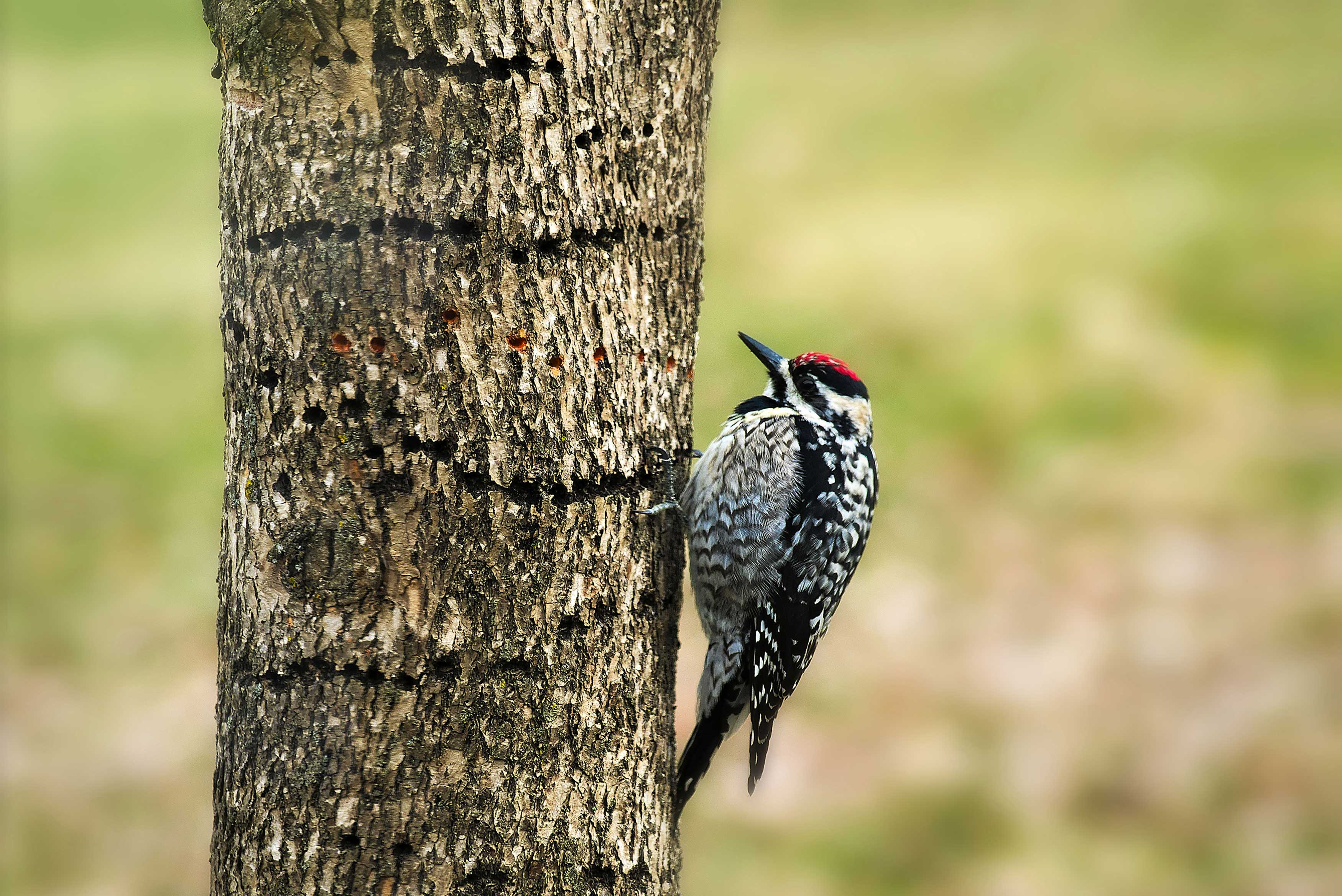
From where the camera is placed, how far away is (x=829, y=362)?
3498 mm

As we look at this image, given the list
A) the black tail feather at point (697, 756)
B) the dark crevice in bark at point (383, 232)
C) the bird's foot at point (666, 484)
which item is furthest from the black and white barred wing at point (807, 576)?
the dark crevice in bark at point (383, 232)

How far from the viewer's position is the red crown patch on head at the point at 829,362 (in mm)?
3494

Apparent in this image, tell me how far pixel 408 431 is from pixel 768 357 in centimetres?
173

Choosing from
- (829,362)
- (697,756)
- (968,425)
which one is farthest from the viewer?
(968,425)

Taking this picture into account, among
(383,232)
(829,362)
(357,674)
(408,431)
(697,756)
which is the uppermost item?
(383,232)

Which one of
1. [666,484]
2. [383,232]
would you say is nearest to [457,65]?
[383,232]

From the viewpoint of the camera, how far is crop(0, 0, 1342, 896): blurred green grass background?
6.18m

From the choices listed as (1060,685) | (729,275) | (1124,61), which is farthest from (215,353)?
(1124,61)

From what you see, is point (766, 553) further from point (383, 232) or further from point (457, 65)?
point (457, 65)

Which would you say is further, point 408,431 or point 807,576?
point 807,576

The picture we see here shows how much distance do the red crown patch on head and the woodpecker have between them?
0.22 metres

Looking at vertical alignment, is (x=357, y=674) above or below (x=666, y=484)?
below

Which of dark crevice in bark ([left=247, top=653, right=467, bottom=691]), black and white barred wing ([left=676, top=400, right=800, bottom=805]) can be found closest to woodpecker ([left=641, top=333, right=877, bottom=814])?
black and white barred wing ([left=676, top=400, right=800, bottom=805])

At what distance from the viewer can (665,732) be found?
8.29 feet
